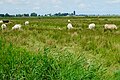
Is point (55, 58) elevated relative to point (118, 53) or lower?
elevated

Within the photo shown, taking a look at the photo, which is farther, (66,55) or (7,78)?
(66,55)

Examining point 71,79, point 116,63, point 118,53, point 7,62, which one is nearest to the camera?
point 71,79

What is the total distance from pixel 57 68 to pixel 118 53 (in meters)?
5.79

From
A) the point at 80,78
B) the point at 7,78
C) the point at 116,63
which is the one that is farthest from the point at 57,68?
the point at 116,63

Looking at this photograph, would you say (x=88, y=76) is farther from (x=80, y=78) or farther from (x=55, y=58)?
(x=55, y=58)

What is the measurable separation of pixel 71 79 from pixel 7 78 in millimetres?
1328

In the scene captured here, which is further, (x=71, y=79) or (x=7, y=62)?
(x=7, y=62)

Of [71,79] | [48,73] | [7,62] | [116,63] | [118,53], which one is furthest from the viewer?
[118,53]

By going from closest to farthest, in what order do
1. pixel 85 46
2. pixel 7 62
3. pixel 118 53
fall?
1. pixel 7 62
2. pixel 118 53
3. pixel 85 46

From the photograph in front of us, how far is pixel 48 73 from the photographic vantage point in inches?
238

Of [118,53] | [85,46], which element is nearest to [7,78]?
[118,53]

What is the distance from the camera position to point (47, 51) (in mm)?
6664

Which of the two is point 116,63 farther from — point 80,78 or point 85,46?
point 80,78

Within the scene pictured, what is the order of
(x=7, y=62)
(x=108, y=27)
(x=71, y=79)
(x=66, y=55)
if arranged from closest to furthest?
(x=71, y=79) → (x=7, y=62) → (x=66, y=55) → (x=108, y=27)
